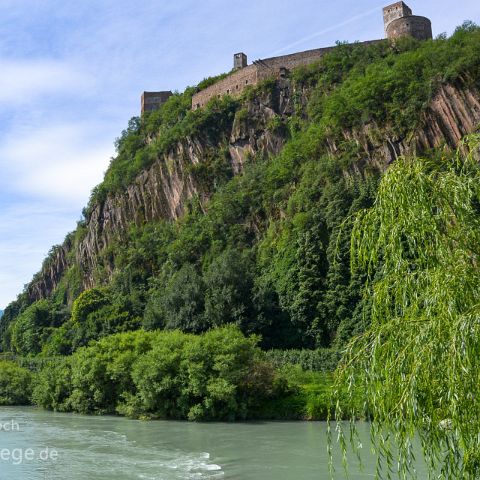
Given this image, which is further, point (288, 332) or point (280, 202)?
point (280, 202)

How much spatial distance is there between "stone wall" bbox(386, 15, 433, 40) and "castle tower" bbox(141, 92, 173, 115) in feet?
135

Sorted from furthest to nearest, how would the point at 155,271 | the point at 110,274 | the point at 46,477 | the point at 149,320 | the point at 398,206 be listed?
the point at 110,274 < the point at 155,271 < the point at 149,320 < the point at 46,477 < the point at 398,206

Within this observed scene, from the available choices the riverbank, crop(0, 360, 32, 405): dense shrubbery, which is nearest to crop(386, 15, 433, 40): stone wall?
the riverbank

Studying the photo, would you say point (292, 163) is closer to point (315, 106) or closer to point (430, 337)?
point (315, 106)

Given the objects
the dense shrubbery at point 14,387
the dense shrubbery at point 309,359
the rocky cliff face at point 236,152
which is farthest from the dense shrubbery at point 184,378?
the rocky cliff face at point 236,152

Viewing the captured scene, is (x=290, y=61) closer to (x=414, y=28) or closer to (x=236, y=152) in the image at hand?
(x=236, y=152)

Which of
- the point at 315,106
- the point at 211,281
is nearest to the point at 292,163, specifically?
the point at 315,106

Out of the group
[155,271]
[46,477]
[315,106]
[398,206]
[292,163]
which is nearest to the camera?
[398,206]

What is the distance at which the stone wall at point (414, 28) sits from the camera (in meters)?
67.4

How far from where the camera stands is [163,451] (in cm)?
2477

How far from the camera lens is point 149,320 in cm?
5428

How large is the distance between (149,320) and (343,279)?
63.0ft

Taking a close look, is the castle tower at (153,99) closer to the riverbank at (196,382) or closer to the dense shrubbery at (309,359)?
the riverbank at (196,382)

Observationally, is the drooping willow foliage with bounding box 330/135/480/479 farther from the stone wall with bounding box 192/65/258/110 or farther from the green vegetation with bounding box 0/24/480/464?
the stone wall with bounding box 192/65/258/110
